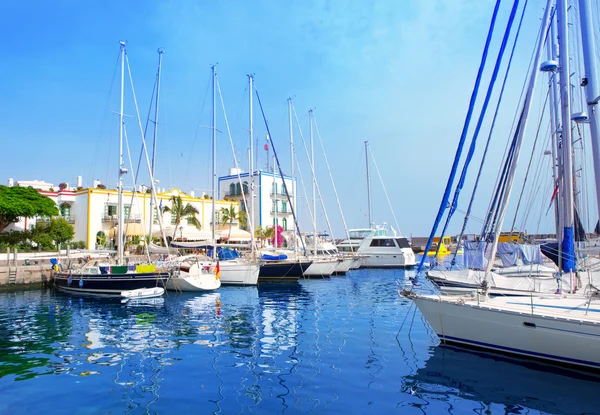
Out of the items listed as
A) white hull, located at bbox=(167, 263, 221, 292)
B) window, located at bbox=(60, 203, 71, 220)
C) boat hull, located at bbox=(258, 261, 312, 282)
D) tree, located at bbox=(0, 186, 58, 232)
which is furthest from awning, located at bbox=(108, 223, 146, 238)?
white hull, located at bbox=(167, 263, 221, 292)

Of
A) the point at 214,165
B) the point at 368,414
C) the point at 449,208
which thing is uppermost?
the point at 214,165

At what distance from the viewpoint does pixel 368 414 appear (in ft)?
28.6

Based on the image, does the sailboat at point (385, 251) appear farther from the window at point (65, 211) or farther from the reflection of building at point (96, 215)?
the window at point (65, 211)

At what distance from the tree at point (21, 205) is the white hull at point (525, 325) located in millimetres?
37656

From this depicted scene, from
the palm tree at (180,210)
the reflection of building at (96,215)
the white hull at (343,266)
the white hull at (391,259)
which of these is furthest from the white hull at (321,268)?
the palm tree at (180,210)

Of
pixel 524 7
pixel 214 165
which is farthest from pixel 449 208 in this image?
pixel 214 165

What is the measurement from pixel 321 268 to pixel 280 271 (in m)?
5.45

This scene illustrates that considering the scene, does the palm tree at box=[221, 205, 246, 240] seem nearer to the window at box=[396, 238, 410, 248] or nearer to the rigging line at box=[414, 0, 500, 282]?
the window at box=[396, 238, 410, 248]

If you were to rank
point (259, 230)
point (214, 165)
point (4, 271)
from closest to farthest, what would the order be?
point (4, 271) < point (214, 165) < point (259, 230)

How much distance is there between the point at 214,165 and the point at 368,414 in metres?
28.9

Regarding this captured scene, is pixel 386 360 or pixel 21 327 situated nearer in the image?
pixel 386 360

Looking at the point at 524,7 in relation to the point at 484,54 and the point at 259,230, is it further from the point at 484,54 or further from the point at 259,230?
the point at 259,230

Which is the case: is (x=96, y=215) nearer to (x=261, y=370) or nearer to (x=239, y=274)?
(x=239, y=274)

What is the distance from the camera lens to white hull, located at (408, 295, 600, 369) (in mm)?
10633
